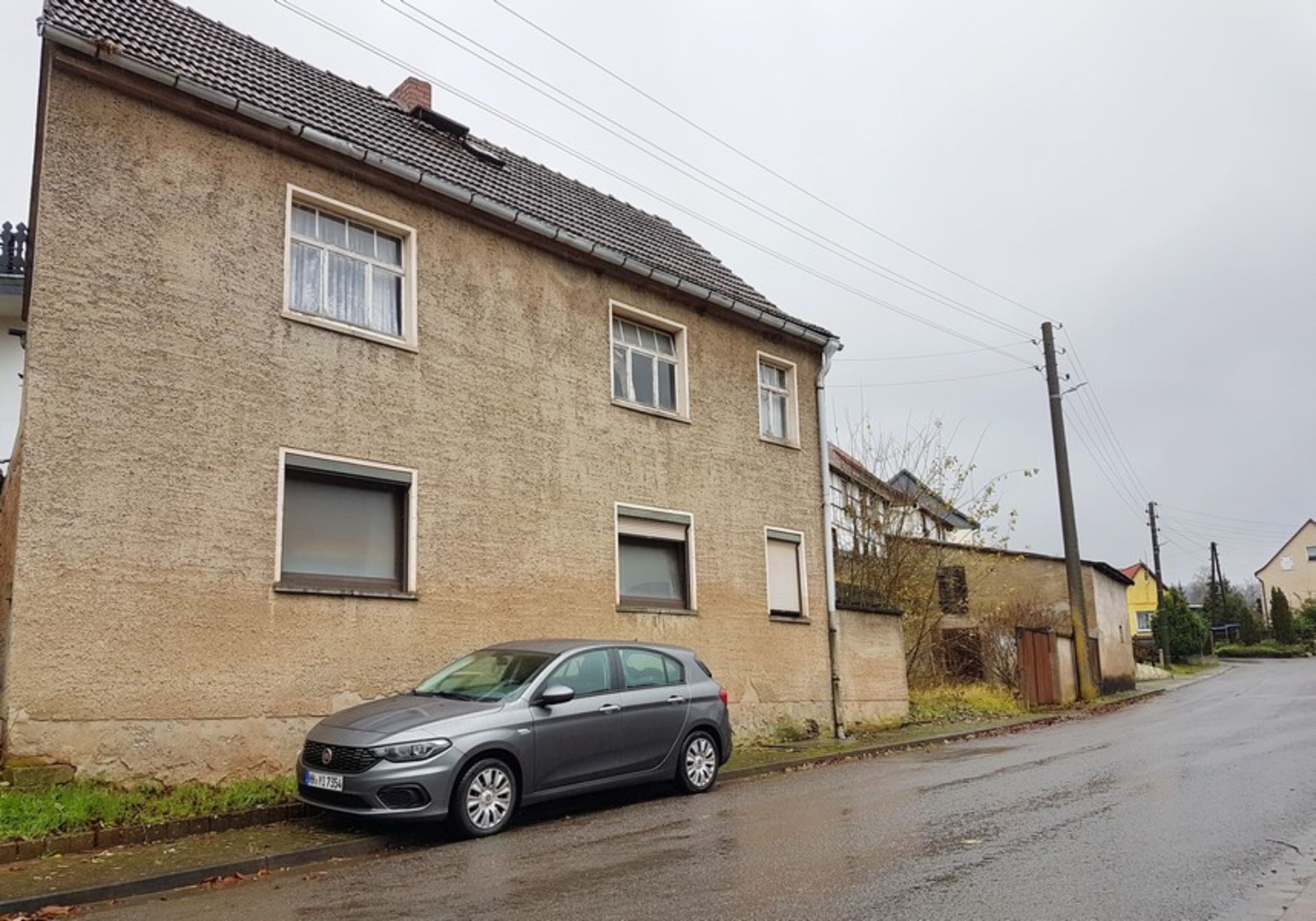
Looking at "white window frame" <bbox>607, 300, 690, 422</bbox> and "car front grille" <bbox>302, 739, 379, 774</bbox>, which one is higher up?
"white window frame" <bbox>607, 300, 690, 422</bbox>

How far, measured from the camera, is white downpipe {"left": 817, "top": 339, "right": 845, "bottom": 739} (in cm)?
1756

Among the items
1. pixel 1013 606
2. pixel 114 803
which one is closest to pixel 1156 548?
pixel 1013 606

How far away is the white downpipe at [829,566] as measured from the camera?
1756 cm

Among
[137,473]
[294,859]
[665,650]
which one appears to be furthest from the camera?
[665,650]

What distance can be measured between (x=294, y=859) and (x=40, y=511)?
3.97 m

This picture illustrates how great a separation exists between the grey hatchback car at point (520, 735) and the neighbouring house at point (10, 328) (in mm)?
12046

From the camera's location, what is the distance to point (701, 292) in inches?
656

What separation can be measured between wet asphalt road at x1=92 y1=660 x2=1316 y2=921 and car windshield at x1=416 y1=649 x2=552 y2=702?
123cm

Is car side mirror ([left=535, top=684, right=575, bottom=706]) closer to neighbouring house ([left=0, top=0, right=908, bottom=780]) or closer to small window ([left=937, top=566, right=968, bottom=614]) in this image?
neighbouring house ([left=0, top=0, right=908, bottom=780])

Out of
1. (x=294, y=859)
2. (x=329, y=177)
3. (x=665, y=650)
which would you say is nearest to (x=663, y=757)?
(x=665, y=650)

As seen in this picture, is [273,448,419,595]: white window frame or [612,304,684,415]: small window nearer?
[273,448,419,595]: white window frame

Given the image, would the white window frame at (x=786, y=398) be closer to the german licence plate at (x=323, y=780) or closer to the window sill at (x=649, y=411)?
the window sill at (x=649, y=411)

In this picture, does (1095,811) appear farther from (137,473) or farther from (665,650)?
(137,473)

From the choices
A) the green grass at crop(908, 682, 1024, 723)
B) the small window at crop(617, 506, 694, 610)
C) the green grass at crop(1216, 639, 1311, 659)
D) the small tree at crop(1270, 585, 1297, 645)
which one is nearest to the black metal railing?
the small window at crop(617, 506, 694, 610)
